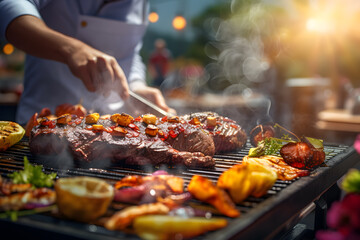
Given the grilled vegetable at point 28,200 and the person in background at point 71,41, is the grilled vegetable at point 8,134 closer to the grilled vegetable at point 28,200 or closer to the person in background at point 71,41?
the person in background at point 71,41

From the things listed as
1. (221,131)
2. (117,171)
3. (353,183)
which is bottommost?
(117,171)

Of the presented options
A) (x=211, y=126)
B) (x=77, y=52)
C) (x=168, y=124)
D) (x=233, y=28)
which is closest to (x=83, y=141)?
(x=168, y=124)

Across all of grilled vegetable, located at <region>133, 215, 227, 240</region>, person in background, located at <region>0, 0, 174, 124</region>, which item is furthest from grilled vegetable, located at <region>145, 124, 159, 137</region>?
grilled vegetable, located at <region>133, 215, 227, 240</region>

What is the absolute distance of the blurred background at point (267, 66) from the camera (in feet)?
24.3

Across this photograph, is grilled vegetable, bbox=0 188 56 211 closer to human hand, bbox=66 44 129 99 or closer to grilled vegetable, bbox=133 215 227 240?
grilled vegetable, bbox=133 215 227 240

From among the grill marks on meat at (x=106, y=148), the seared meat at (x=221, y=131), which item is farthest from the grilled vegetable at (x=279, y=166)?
the seared meat at (x=221, y=131)

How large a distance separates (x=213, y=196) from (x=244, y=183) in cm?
24

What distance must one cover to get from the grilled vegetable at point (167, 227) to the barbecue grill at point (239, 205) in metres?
0.05

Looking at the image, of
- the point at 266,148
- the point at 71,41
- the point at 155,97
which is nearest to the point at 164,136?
the point at 266,148

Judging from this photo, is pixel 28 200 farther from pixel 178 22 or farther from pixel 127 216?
pixel 178 22

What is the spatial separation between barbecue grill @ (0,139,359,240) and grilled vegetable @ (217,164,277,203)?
0.17 ft

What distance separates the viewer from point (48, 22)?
4738 mm

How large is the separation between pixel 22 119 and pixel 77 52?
6.74ft

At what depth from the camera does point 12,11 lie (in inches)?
153
